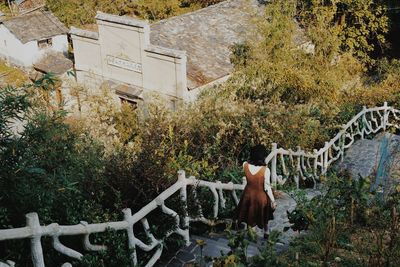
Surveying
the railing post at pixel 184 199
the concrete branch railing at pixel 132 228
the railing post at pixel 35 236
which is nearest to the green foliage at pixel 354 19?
the concrete branch railing at pixel 132 228

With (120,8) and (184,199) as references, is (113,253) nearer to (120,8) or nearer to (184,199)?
(184,199)

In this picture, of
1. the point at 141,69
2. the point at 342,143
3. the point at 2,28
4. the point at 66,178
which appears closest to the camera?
the point at 66,178

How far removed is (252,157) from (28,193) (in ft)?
10.1

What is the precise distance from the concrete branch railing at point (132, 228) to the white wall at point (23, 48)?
23057 mm

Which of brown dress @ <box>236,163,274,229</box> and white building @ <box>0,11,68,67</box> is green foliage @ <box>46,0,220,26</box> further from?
brown dress @ <box>236,163,274,229</box>

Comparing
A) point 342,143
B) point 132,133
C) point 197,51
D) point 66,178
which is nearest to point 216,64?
point 197,51

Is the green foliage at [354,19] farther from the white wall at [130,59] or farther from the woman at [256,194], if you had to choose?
the woman at [256,194]

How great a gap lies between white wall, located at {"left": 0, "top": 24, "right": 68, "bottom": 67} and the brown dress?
78.3 feet

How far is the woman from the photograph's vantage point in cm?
716

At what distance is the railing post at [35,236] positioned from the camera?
448cm

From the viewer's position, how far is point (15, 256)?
→ 16.2ft

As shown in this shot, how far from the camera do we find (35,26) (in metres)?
29.2

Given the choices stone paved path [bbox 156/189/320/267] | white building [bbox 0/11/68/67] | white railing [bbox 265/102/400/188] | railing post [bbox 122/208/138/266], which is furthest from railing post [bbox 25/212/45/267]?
white building [bbox 0/11/68/67]

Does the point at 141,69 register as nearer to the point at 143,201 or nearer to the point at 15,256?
the point at 143,201
